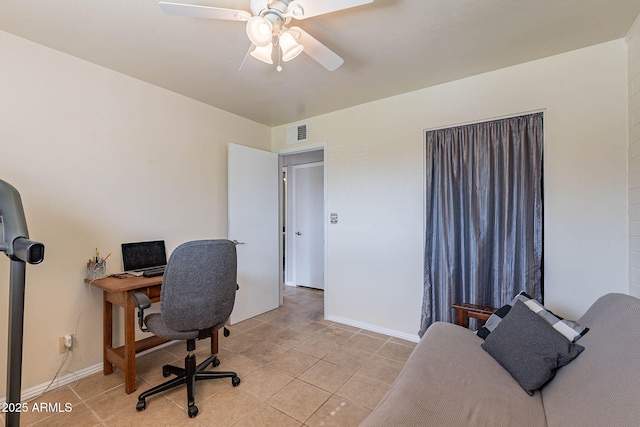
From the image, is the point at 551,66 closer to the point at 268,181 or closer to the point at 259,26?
the point at 259,26

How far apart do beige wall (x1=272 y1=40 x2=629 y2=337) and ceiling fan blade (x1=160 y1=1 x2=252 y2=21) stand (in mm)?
1917

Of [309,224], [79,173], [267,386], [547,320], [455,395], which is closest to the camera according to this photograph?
[455,395]

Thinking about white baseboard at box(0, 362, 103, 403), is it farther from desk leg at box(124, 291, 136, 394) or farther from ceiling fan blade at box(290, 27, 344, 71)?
ceiling fan blade at box(290, 27, 344, 71)

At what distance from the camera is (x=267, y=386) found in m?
2.10

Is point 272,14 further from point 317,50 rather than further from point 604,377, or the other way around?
point 604,377

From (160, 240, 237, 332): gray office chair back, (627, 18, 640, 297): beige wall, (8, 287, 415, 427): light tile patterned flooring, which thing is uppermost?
(627, 18, 640, 297): beige wall

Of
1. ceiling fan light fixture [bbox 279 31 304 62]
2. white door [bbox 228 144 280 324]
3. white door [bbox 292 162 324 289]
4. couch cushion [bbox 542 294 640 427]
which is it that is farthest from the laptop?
couch cushion [bbox 542 294 640 427]

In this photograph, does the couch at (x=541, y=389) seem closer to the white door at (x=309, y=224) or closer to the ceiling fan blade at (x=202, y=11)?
the ceiling fan blade at (x=202, y=11)

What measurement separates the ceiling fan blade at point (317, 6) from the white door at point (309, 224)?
3.37 metres

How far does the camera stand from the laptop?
97.0 inches

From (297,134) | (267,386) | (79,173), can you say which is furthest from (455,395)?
(297,134)

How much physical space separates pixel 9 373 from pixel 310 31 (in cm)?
229

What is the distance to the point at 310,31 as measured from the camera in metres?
1.91

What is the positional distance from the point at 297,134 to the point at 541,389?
10.9 ft
